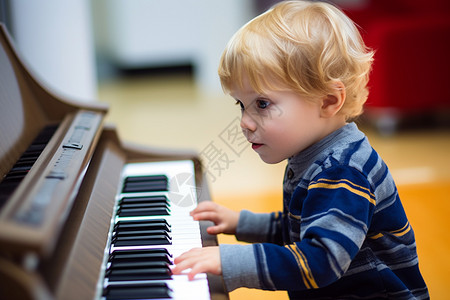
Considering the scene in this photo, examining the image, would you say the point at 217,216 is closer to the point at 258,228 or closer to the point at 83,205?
the point at 258,228

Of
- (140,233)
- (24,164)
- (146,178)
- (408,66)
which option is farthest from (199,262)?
(408,66)

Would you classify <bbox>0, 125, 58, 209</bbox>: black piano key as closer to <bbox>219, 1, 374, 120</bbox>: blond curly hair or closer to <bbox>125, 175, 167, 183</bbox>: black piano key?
<bbox>125, 175, 167, 183</bbox>: black piano key

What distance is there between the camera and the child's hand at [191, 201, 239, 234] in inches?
56.0

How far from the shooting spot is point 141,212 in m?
1.38

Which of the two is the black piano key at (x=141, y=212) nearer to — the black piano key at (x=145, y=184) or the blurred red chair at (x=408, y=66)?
the black piano key at (x=145, y=184)

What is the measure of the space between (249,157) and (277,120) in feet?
9.99

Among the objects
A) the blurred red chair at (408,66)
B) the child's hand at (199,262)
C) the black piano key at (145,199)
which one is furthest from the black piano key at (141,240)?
the blurred red chair at (408,66)

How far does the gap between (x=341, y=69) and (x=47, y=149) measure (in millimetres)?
710

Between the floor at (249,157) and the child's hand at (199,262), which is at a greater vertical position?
the floor at (249,157)

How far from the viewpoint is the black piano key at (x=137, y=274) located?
1027mm

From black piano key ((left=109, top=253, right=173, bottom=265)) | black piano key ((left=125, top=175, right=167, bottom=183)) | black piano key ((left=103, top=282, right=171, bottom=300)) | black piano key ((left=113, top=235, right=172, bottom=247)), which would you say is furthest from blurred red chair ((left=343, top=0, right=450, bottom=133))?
black piano key ((left=103, top=282, right=171, bottom=300))

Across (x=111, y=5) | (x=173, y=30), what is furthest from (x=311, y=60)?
(x=111, y=5)

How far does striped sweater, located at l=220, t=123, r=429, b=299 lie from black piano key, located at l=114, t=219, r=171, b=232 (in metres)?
0.24

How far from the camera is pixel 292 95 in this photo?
1.25m
